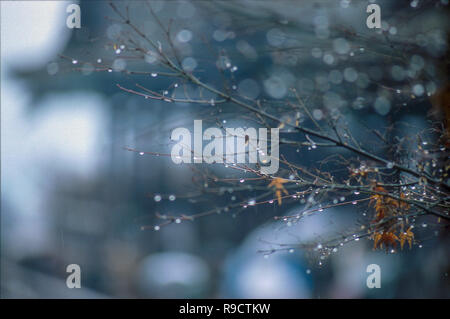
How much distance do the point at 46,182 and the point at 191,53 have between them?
8.52ft

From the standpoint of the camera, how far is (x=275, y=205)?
184cm

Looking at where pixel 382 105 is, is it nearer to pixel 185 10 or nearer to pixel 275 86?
pixel 275 86

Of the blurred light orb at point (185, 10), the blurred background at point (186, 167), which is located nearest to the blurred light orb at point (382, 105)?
the blurred background at point (186, 167)

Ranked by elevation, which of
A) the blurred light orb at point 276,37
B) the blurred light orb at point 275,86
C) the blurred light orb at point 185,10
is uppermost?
the blurred light orb at point 185,10

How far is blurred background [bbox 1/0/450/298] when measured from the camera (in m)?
2.06

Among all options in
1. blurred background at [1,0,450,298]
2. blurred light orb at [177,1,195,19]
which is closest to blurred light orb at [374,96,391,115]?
blurred background at [1,0,450,298]

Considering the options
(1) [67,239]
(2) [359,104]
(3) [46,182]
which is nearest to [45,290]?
(1) [67,239]

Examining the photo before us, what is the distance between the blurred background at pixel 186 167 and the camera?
2061mm

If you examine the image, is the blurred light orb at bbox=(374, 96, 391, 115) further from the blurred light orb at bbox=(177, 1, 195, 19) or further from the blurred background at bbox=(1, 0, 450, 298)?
the blurred light orb at bbox=(177, 1, 195, 19)

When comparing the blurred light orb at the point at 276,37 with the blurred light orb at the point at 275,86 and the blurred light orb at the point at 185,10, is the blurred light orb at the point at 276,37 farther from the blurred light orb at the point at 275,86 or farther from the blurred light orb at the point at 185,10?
the blurred light orb at the point at 185,10

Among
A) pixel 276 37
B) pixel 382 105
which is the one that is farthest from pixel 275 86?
pixel 382 105

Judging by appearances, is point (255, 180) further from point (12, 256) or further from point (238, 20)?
point (12, 256)

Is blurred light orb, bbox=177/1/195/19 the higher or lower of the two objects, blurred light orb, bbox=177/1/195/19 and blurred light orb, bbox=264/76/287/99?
the higher
